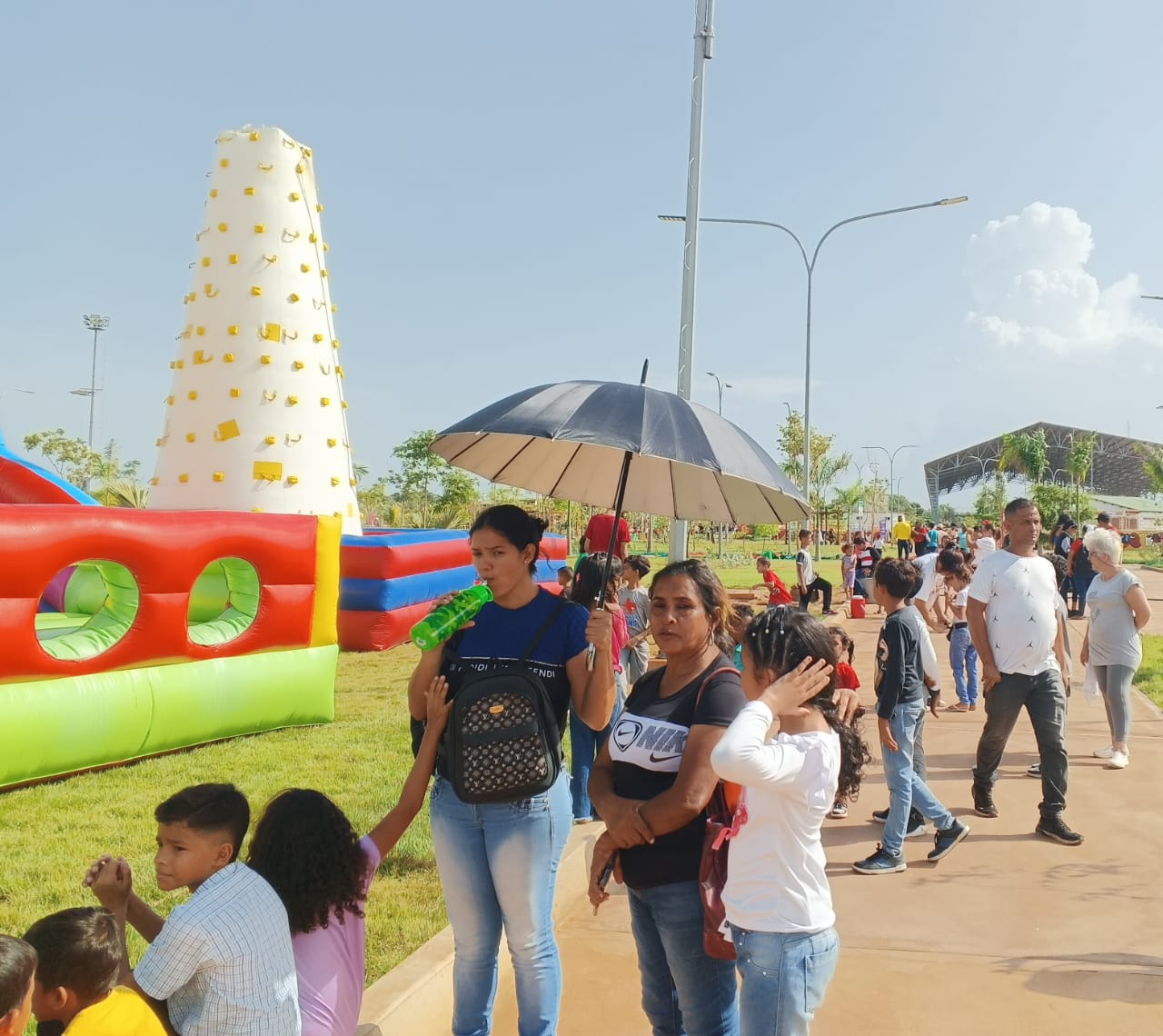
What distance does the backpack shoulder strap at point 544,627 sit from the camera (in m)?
2.96

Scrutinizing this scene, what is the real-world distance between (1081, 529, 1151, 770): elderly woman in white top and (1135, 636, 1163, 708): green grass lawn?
3.16 meters

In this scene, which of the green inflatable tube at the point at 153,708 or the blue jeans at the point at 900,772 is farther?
the green inflatable tube at the point at 153,708

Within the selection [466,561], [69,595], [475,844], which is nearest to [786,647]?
[475,844]

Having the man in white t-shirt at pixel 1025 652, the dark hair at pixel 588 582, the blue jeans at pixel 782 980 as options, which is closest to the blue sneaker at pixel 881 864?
the man in white t-shirt at pixel 1025 652

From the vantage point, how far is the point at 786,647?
254 centimetres

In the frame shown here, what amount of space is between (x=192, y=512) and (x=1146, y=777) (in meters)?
7.00

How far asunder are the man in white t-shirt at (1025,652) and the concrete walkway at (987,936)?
0.39 m

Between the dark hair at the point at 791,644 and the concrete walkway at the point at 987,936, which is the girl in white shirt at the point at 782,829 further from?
the concrete walkway at the point at 987,936

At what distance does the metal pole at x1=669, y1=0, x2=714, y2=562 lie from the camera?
8.63 metres

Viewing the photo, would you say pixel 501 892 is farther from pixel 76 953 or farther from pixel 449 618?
pixel 76 953

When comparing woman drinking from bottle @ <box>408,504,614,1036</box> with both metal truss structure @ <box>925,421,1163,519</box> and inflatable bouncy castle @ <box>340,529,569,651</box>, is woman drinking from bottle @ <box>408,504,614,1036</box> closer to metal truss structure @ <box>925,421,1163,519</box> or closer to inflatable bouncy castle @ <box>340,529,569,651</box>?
inflatable bouncy castle @ <box>340,529,569,651</box>

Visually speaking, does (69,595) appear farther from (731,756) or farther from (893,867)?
(731,756)

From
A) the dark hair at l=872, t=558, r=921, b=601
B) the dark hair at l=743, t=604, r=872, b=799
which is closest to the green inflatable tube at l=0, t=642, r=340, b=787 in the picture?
the dark hair at l=872, t=558, r=921, b=601

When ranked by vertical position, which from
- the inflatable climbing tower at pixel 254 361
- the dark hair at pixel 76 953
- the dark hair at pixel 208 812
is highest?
the inflatable climbing tower at pixel 254 361
